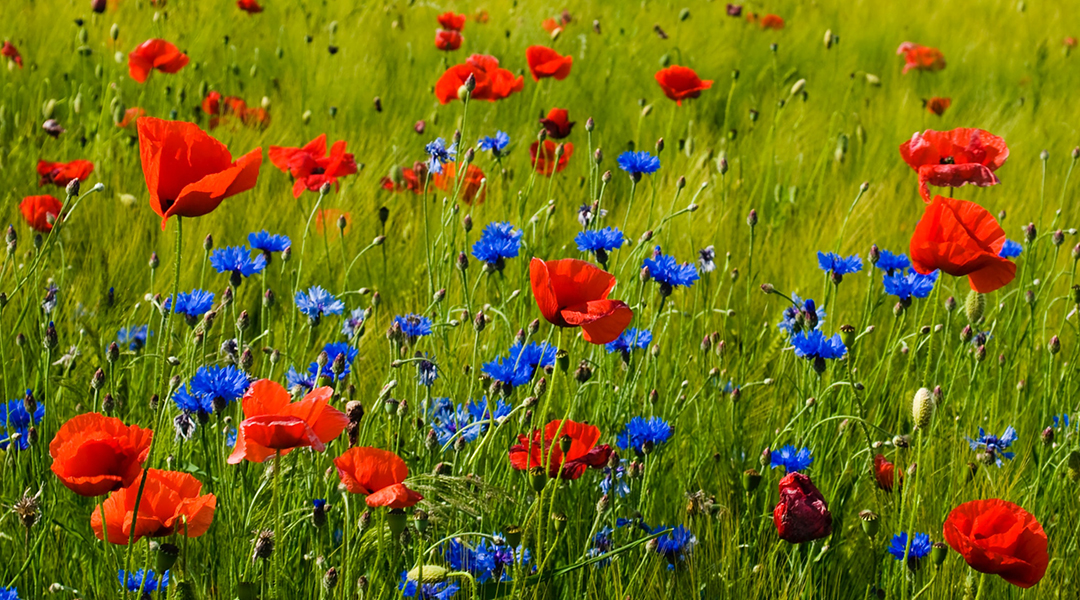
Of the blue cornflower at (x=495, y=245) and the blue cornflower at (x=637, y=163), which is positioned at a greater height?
the blue cornflower at (x=637, y=163)

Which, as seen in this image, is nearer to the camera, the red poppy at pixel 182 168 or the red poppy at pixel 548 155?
the red poppy at pixel 182 168

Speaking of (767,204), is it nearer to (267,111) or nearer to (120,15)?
(267,111)

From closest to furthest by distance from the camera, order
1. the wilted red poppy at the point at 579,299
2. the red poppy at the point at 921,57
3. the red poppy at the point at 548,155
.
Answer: the wilted red poppy at the point at 579,299
the red poppy at the point at 548,155
the red poppy at the point at 921,57

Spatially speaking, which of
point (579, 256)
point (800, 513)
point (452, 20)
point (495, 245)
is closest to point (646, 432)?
point (800, 513)

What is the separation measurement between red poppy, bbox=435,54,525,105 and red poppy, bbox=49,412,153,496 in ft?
3.50

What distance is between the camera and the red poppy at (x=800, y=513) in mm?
862

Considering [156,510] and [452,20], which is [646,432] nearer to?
[156,510]

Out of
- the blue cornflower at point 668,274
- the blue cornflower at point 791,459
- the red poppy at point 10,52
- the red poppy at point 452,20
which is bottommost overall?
the blue cornflower at point 791,459

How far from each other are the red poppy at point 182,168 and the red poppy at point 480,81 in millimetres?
970

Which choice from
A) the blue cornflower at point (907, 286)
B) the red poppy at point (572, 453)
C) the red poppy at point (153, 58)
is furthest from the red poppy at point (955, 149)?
the red poppy at point (153, 58)

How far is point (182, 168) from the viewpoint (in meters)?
0.77

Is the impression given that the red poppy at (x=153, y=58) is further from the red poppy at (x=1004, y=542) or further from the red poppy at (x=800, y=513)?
the red poppy at (x=1004, y=542)

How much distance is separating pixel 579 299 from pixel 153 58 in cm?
157

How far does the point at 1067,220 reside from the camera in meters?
2.17
